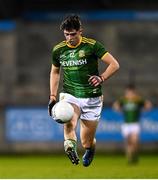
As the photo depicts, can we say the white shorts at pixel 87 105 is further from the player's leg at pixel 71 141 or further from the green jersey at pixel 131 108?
the green jersey at pixel 131 108

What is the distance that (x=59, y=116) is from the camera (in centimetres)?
1173

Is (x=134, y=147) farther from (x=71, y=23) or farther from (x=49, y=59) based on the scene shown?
(x=71, y=23)

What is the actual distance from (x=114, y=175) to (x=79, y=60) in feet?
14.0

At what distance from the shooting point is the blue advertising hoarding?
2351 cm

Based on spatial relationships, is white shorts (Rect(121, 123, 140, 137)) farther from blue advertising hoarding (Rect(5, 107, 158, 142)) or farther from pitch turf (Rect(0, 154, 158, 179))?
blue advertising hoarding (Rect(5, 107, 158, 142))

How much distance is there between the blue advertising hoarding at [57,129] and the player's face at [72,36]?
11.5 metres

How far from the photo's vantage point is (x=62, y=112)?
1177 cm

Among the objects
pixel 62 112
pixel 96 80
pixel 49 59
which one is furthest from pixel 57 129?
pixel 62 112

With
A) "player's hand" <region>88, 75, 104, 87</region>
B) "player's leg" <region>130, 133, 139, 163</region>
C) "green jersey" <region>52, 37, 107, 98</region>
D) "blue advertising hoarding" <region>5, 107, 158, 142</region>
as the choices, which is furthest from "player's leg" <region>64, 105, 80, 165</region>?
"blue advertising hoarding" <region>5, 107, 158, 142</region>

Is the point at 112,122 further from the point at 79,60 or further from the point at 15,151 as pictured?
the point at 79,60

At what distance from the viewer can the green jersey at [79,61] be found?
12.3 m

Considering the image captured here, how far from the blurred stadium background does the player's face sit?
37.3ft

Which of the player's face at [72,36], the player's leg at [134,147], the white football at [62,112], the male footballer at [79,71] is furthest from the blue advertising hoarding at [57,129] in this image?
the white football at [62,112]
